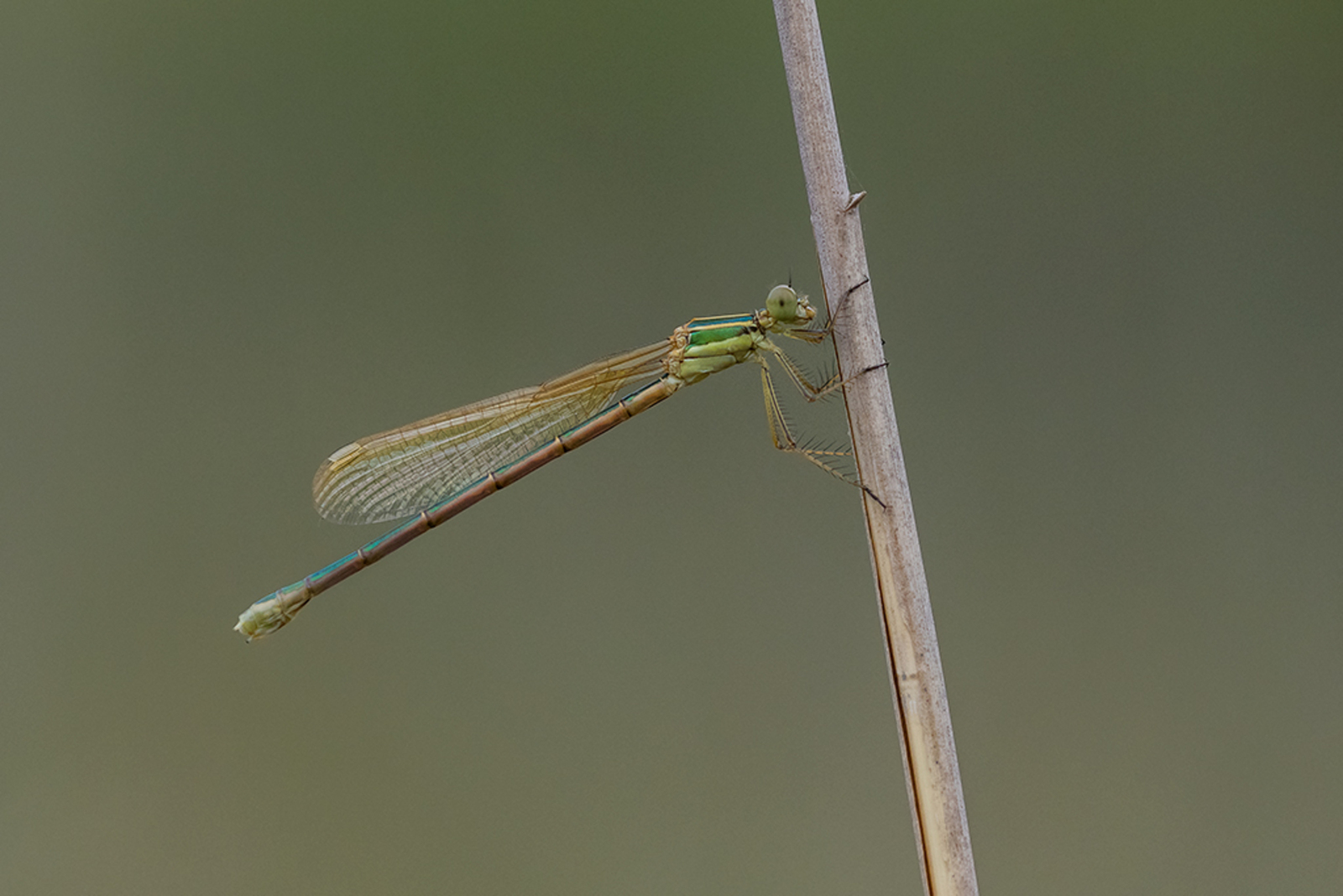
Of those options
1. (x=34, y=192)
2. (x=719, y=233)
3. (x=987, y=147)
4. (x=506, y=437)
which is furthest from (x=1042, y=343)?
(x=34, y=192)

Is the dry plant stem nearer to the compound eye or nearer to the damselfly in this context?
the compound eye

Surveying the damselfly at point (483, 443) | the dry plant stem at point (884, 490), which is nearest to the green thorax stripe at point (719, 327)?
the damselfly at point (483, 443)

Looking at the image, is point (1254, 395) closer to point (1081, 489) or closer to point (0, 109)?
point (1081, 489)

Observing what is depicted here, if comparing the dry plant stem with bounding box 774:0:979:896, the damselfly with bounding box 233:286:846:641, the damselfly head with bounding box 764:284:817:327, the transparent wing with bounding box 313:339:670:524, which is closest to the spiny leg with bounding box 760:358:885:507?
the damselfly with bounding box 233:286:846:641

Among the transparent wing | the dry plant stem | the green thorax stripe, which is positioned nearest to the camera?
the dry plant stem

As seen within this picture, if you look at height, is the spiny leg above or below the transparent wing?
below

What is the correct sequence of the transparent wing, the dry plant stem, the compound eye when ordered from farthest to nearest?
the transparent wing
the compound eye
the dry plant stem

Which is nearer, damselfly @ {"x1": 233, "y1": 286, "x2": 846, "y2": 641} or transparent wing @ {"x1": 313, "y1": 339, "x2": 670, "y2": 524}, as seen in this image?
damselfly @ {"x1": 233, "y1": 286, "x2": 846, "y2": 641}
